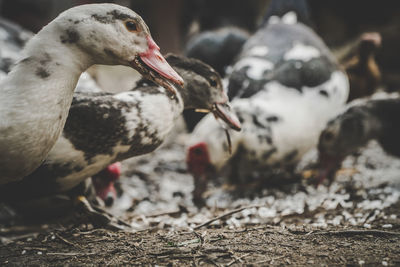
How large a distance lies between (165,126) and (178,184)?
135 cm

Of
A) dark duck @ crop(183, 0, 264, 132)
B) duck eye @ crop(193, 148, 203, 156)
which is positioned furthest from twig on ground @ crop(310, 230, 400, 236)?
dark duck @ crop(183, 0, 264, 132)

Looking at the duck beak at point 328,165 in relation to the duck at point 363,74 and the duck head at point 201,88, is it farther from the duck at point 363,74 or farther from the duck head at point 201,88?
the duck at point 363,74

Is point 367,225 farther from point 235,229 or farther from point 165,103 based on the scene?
point 165,103

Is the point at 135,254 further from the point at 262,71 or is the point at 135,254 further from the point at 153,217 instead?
the point at 262,71

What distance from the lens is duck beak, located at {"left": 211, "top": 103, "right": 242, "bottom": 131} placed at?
6.98 feet

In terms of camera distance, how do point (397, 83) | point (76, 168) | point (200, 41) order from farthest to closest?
point (397, 83), point (200, 41), point (76, 168)

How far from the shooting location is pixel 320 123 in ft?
9.34

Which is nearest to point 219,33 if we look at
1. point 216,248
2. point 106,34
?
point 106,34

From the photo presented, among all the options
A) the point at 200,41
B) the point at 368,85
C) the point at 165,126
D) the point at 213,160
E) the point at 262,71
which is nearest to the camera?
the point at 165,126

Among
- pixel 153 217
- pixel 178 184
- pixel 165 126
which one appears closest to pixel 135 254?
pixel 165 126

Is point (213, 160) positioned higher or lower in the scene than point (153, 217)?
higher

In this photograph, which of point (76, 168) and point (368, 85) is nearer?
point (76, 168)

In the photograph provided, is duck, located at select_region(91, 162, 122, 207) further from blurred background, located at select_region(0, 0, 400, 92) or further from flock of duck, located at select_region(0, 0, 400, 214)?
blurred background, located at select_region(0, 0, 400, 92)

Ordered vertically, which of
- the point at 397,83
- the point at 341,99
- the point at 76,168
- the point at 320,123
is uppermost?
the point at 397,83
